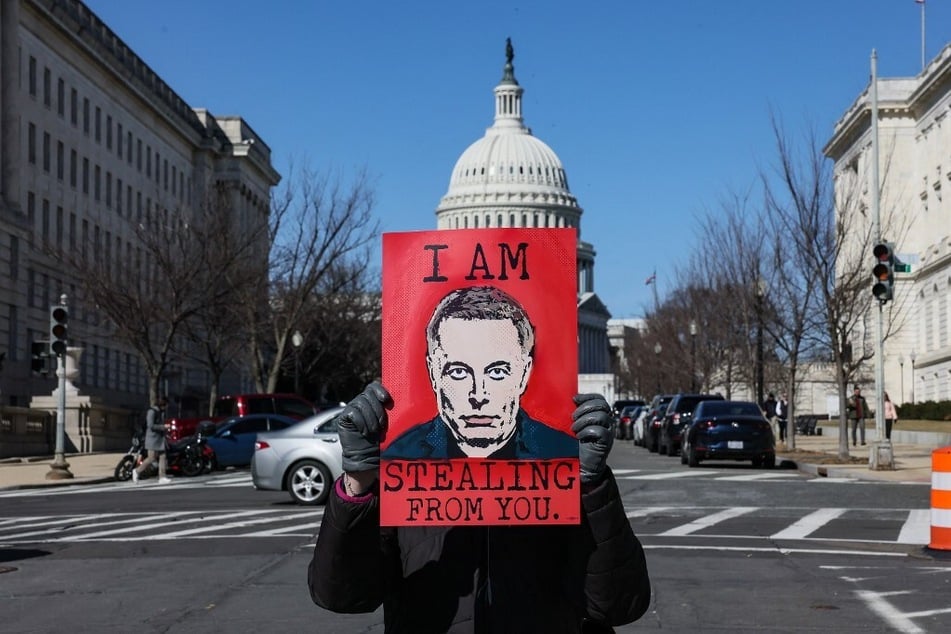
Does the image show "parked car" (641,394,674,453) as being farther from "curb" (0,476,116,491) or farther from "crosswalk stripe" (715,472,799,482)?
"curb" (0,476,116,491)

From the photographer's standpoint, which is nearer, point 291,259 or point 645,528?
point 645,528

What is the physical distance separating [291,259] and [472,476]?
53.2 m

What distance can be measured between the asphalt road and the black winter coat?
6.13 meters

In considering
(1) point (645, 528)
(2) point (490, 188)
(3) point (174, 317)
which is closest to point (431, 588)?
(1) point (645, 528)

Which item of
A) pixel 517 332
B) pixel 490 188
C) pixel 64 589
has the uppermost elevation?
pixel 490 188

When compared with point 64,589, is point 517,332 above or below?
above

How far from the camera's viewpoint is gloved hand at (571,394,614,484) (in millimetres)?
4047

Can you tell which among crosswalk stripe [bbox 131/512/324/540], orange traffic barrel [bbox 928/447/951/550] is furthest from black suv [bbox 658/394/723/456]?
orange traffic barrel [bbox 928/447/951/550]

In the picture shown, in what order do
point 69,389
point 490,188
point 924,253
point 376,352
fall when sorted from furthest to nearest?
point 490,188, point 924,253, point 376,352, point 69,389

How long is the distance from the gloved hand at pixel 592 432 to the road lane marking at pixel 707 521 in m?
12.9

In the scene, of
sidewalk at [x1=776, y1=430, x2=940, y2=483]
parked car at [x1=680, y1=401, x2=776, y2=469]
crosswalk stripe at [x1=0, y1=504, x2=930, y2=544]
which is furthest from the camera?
parked car at [x1=680, y1=401, x2=776, y2=469]

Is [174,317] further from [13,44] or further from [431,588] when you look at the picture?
[431,588]

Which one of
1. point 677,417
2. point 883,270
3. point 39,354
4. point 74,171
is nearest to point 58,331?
point 39,354

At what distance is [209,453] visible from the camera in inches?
1332
